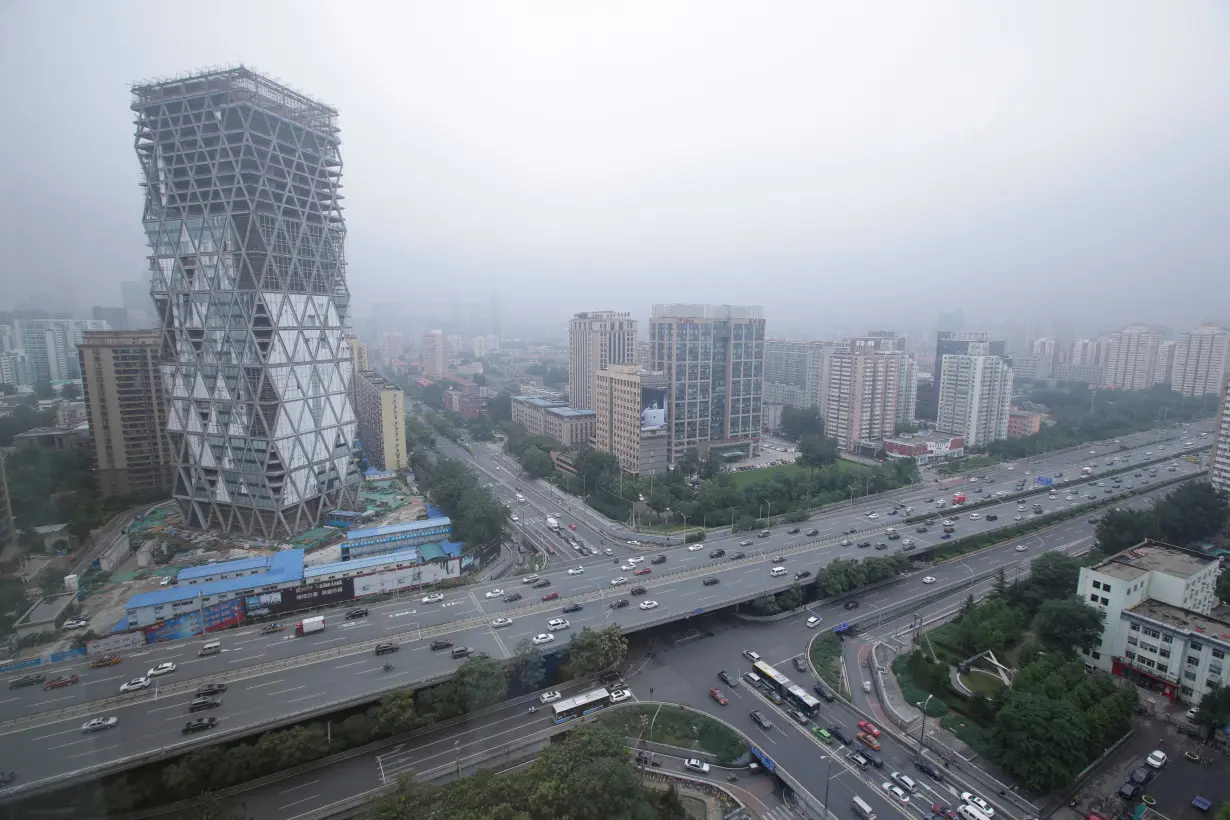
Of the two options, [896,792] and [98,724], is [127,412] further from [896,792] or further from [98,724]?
[896,792]

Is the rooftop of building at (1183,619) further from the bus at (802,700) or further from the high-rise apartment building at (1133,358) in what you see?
the high-rise apartment building at (1133,358)

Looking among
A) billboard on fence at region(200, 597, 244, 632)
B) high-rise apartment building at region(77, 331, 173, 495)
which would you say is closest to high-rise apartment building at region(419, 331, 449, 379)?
high-rise apartment building at region(77, 331, 173, 495)

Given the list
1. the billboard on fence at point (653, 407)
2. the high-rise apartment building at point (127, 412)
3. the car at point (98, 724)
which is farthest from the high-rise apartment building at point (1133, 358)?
the high-rise apartment building at point (127, 412)

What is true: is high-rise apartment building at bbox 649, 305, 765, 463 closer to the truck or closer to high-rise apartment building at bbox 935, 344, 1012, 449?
high-rise apartment building at bbox 935, 344, 1012, 449

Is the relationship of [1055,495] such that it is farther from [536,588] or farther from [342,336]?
[342,336]

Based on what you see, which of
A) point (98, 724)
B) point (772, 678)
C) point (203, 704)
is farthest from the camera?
point (772, 678)

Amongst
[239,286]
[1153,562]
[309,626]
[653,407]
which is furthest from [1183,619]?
[239,286]

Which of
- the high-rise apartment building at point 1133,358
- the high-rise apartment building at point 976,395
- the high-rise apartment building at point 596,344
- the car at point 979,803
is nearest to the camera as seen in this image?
the car at point 979,803
